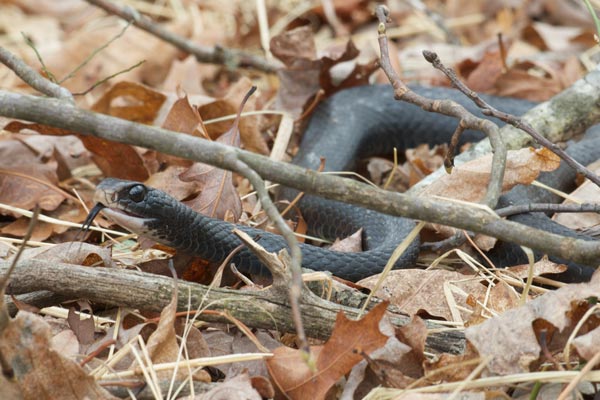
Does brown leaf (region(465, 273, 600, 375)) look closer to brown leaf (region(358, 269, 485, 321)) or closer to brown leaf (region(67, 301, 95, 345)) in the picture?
brown leaf (region(358, 269, 485, 321))

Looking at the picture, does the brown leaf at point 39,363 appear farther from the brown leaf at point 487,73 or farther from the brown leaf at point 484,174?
the brown leaf at point 487,73

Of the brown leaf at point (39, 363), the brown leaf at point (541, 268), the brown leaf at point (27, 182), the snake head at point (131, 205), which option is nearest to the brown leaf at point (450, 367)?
the brown leaf at point (541, 268)

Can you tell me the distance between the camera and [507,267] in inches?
145

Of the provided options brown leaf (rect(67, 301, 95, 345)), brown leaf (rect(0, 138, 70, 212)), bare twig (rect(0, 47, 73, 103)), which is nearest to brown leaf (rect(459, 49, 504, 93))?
brown leaf (rect(0, 138, 70, 212))

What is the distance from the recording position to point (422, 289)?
3.42 m

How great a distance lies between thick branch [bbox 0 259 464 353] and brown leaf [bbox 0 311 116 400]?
1.50ft

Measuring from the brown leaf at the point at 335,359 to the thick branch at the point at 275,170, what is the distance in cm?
39

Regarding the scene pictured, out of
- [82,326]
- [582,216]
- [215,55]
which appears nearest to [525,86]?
[582,216]

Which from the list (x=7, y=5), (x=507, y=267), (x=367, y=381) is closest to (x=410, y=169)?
(x=507, y=267)

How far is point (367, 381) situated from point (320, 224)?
73.4 inches

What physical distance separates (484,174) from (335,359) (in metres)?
1.44

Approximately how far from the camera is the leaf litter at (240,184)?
2.62 m

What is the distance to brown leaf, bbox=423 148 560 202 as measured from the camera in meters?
3.53

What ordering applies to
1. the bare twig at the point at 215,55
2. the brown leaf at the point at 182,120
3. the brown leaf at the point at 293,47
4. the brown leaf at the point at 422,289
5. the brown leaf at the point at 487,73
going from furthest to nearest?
the bare twig at the point at 215,55, the brown leaf at the point at 487,73, the brown leaf at the point at 293,47, the brown leaf at the point at 182,120, the brown leaf at the point at 422,289
